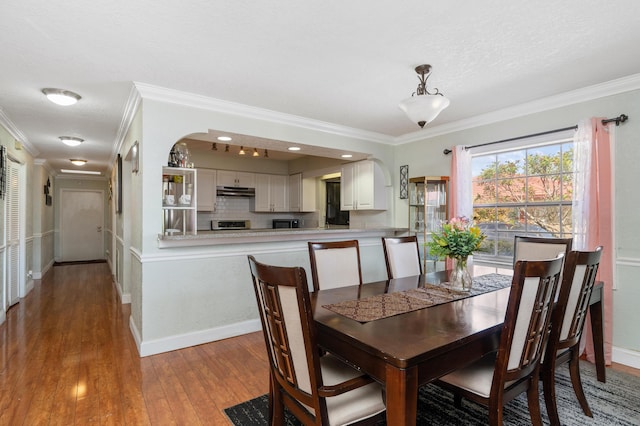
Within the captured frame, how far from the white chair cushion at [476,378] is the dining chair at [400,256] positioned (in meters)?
1.12

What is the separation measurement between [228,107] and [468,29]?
2.24 m

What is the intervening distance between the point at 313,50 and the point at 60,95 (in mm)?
2344

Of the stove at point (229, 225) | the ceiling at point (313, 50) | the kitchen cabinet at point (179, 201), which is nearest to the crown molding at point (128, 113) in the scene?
the ceiling at point (313, 50)

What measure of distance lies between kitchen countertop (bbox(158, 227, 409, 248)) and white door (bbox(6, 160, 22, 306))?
276 cm

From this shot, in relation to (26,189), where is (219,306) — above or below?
below

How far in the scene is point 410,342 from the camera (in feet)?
4.44

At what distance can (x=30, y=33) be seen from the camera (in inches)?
79.5

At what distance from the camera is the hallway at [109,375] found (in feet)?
6.77

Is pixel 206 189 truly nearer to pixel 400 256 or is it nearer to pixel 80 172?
pixel 400 256

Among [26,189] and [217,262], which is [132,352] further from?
[26,189]

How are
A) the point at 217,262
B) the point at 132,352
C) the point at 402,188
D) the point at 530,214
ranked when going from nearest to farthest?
the point at 132,352, the point at 217,262, the point at 530,214, the point at 402,188

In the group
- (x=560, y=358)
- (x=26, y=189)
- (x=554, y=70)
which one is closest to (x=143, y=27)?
(x=554, y=70)

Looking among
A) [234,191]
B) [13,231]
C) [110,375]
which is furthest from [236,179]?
[110,375]

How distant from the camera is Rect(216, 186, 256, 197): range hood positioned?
241 inches
